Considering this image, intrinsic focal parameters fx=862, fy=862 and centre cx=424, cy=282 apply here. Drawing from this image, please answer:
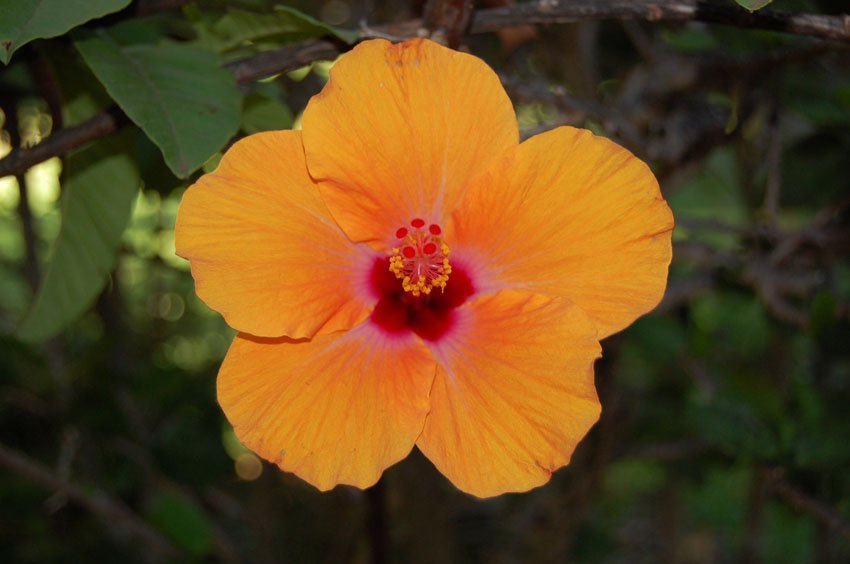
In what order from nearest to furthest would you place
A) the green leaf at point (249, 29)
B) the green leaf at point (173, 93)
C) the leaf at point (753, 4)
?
the leaf at point (753, 4)
the green leaf at point (173, 93)
the green leaf at point (249, 29)

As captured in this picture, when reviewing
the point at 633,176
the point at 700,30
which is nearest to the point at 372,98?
the point at 633,176

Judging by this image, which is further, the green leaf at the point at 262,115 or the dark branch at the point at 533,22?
the green leaf at the point at 262,115

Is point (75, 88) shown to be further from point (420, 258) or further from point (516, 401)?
point (516, 401)

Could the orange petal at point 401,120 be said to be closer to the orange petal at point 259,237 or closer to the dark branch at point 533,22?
the orange petal at point 259,237

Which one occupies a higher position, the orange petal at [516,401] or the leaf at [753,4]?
the leaf at [753,4]

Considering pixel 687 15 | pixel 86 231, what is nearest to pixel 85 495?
pixel 86 231

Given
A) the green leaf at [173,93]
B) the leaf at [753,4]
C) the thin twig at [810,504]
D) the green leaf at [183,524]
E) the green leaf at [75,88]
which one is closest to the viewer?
the leaf at [753,4]

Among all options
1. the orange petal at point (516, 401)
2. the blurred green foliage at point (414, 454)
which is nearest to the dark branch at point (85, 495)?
the blurred green foliage at point (414, 454)

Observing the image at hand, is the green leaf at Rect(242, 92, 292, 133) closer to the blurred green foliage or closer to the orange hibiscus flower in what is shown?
the blurred green foliage

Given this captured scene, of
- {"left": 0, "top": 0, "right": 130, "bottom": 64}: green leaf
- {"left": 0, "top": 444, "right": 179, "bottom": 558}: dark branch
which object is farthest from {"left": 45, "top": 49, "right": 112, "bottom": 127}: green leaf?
{"left": 0, "top": 444, "right": 179, "bottom": 558}: dark branch
